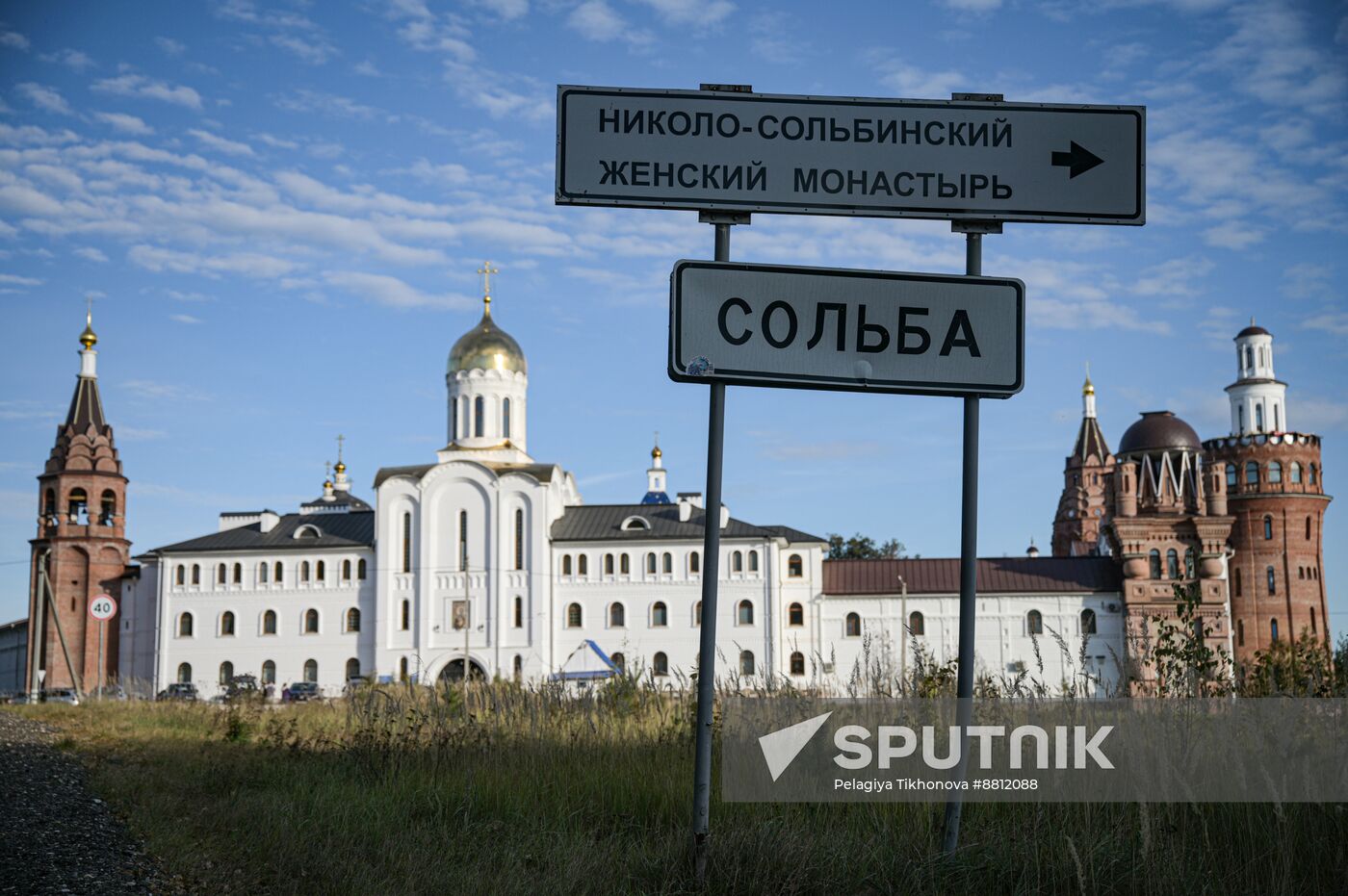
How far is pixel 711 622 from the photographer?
462 cm

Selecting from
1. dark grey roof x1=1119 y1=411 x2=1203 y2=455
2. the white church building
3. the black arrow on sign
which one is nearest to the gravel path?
the black arrow on sign

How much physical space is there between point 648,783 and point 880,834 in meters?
1.57

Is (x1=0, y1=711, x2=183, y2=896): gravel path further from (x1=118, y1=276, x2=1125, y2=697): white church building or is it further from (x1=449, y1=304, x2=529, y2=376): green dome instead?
(x1=449, y1=304, x2=529, y2=376): green dome

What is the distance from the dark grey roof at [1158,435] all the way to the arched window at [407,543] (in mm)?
35061

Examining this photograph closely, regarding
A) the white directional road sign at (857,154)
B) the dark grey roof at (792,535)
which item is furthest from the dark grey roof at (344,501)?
the white directional road sign at (857,154)

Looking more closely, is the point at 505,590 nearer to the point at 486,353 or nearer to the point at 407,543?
the point at 407,543

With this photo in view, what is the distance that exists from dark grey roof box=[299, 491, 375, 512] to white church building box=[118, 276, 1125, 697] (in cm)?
1693

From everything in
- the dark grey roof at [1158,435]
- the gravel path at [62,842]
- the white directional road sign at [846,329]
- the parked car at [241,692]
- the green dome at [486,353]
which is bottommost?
the parked car at [241,692]

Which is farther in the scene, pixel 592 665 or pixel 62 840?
pixel 592 665

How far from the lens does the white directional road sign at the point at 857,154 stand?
4.90 metres

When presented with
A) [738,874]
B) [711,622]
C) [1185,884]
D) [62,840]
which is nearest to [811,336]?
[711,622]

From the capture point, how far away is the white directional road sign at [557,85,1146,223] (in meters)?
4.90

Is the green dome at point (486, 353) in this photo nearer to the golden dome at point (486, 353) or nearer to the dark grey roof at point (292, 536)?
the golden dome at point (486, 353)

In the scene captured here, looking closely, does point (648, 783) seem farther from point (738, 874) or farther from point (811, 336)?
point (811, 336)
